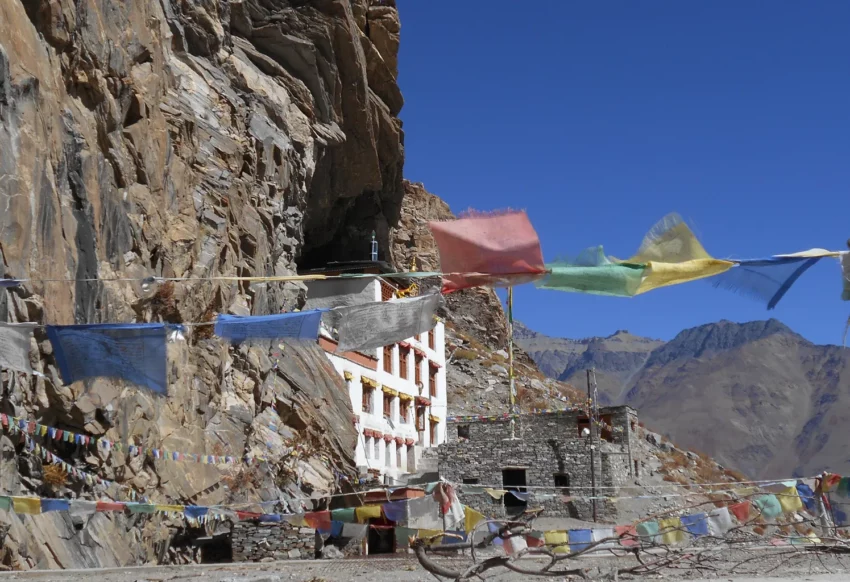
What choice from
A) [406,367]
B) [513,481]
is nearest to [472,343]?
[406,367]

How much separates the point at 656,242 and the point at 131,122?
48.9ft

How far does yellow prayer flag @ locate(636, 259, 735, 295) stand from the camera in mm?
9734

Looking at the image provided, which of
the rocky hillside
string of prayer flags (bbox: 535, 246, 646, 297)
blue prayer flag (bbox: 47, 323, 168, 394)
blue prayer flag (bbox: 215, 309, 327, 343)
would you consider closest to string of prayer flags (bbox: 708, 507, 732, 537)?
string of prayer flags (bbox: 535, 246, 646, 297)

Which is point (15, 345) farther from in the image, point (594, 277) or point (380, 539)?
point (380, 539)

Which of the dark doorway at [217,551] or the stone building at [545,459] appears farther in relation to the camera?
the stone building at [545,459]

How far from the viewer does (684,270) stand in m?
9.73

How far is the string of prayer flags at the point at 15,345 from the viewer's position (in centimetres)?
1151

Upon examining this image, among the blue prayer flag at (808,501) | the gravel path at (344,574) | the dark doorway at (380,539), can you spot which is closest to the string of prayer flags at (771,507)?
the blue prayer flag at (808,501)

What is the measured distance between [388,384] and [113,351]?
29548mm

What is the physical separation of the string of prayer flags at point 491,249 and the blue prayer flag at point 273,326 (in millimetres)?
2552

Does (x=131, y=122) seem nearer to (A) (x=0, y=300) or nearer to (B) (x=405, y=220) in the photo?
(A) (x=0, y=300)

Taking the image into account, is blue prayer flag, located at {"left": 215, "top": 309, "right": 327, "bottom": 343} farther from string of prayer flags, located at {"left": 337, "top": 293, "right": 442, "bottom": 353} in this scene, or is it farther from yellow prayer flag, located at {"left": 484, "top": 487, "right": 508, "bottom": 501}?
yellow prayer flag, located at {"left": 484, "top": 487, "right": 508, "bottom": 501}

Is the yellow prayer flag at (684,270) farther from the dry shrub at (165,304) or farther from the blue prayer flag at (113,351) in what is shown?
the dry shrub at (165,304)

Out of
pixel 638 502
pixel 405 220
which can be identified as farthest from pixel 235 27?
pixel 405 220
